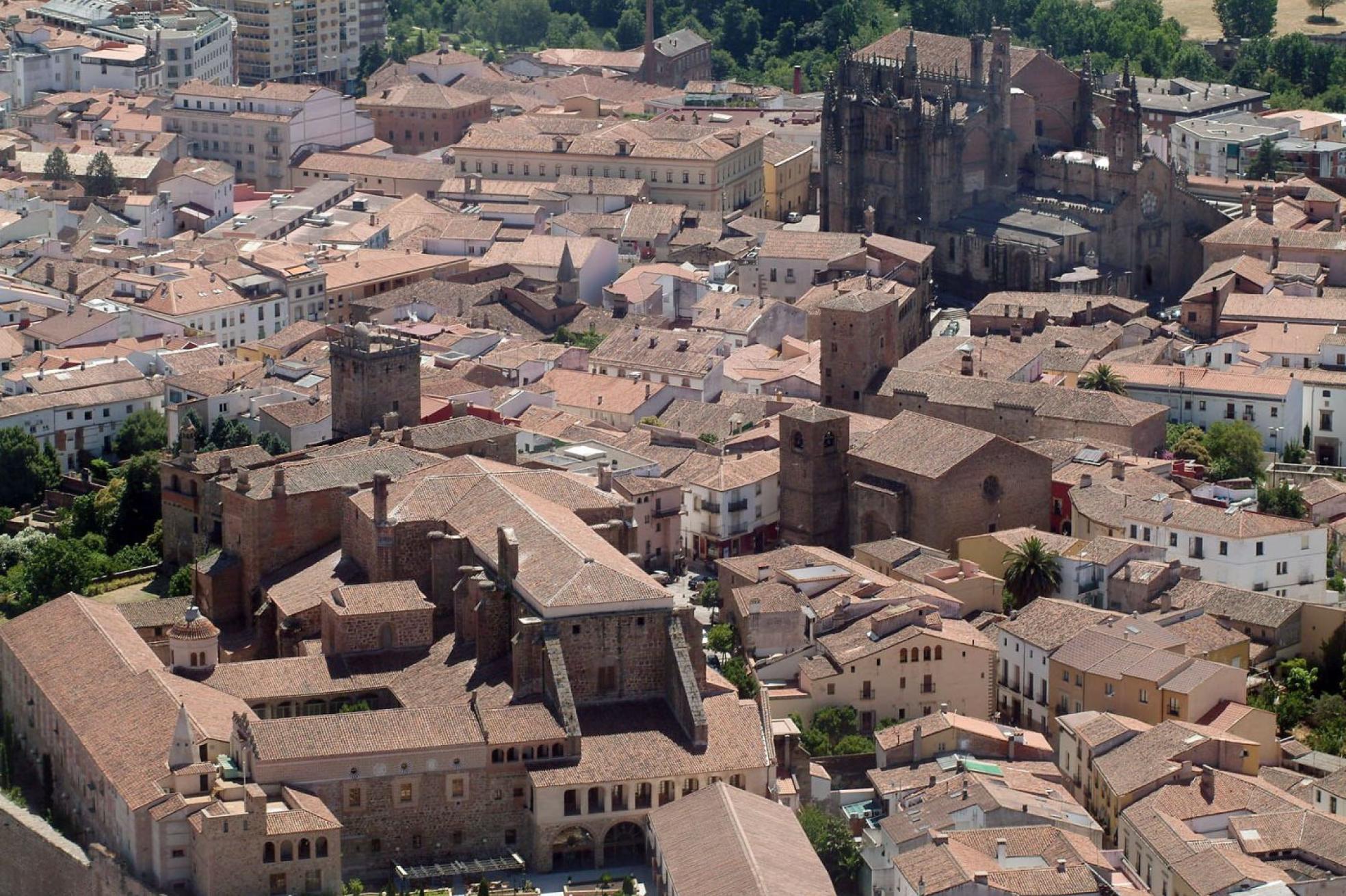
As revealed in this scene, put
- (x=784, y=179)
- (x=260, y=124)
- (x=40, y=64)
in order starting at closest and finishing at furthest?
1. (x=784, y=179)
2. (x=260, y=124)
3. (x=40, y=64)

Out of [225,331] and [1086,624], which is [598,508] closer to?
[1086,624]

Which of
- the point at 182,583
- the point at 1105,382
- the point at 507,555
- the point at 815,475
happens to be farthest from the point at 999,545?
the point at 182,583

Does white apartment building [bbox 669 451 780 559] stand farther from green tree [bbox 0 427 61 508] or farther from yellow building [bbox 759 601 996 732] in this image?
green tree [bbox 0 427 61 508]

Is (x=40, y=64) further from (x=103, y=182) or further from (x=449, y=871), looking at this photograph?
(x=449, y=871)

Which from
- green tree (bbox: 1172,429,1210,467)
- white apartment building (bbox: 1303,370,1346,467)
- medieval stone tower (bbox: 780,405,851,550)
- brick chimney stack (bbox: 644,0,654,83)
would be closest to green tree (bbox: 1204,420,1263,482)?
green tree (bbox: 1172,429,1210,467)

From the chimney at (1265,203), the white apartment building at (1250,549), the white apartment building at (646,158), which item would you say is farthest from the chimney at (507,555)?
the white apartment building at (646,158)

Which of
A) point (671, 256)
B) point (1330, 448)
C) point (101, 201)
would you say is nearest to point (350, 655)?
point (1330, 448)
